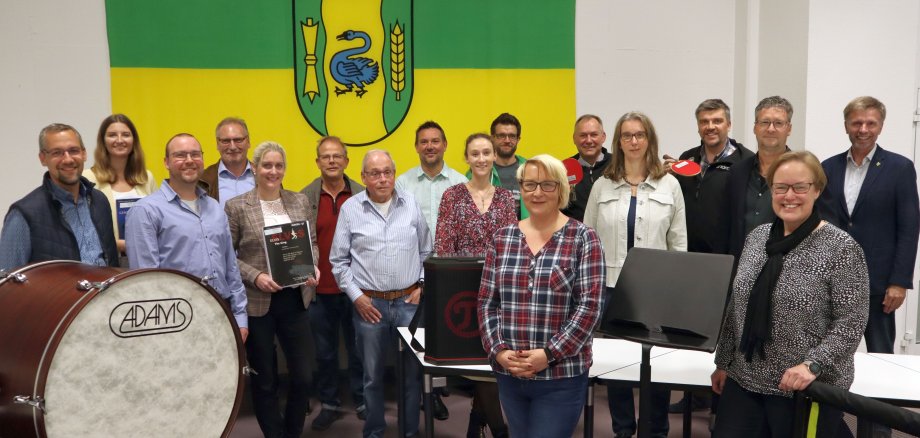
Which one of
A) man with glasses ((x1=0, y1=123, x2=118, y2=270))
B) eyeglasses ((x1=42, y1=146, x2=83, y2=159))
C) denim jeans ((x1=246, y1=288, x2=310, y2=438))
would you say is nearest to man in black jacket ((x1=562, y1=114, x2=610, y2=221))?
denim jeans ((x1=246, y1=288, x2=310, y2=438))

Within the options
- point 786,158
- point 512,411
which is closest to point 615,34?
point 786,158

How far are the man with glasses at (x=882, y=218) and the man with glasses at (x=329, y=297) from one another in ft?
9.08

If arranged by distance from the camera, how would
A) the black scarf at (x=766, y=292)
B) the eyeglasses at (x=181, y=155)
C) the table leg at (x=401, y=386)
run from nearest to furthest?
the black scarf at (x=766, y=292) → the eyeglasses at (x=181, y=155) → the table leg at (x=401, y=386)

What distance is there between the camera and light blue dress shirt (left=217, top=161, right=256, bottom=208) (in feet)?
13.5

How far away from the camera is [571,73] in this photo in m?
5.77

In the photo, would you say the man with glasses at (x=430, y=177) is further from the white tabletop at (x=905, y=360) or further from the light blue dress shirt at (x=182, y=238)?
the white tabletop at (x=905, y=360)

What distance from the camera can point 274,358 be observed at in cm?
371

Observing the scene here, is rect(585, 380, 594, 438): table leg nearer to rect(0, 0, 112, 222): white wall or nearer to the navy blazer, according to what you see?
the navy blazer

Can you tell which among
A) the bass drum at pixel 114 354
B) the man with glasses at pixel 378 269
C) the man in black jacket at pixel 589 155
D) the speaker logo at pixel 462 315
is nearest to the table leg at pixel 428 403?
the speaker logo at pixel 462 315

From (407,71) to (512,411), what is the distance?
3605 mm

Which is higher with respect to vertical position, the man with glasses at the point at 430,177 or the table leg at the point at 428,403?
the man with glasses at the point at 430,177

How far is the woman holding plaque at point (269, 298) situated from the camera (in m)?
3.51

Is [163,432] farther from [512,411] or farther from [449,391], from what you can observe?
[449,391]

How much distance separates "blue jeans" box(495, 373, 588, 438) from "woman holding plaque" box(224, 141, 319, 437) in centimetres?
152
